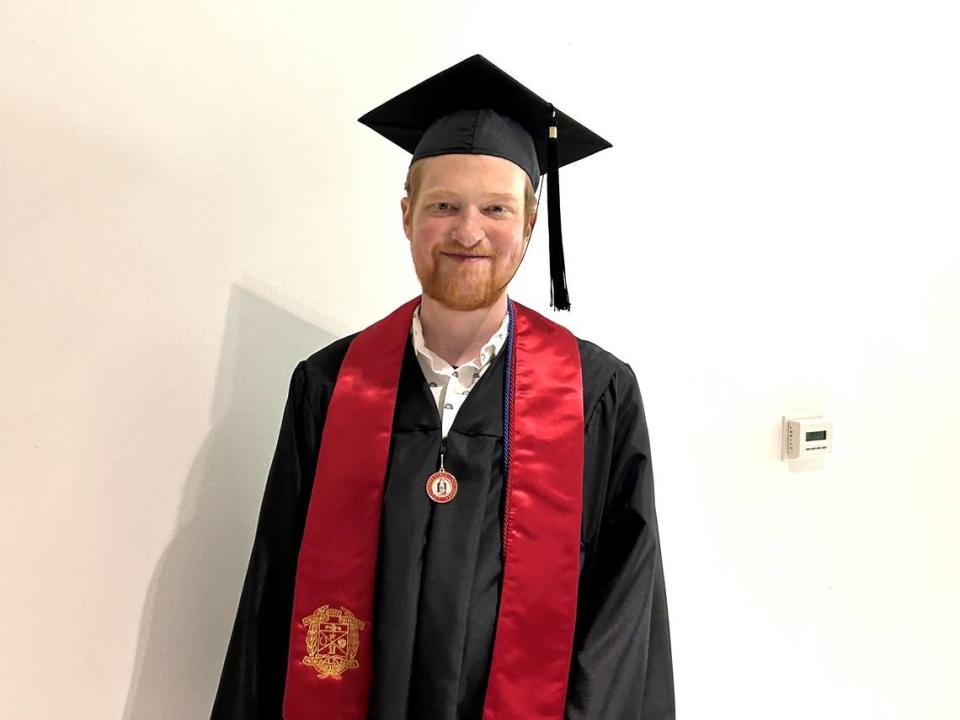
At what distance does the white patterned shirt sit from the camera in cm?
97

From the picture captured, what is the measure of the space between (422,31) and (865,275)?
0.99 meters

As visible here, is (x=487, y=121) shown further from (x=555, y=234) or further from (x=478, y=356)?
(x=478, y=356)

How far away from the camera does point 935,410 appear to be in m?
1.54

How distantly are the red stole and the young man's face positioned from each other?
140mm

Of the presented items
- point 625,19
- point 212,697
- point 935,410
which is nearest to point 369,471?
point 212,697

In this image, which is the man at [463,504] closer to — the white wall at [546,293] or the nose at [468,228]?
the nose at [468,228]

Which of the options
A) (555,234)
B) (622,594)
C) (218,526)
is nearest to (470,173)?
(555,234)

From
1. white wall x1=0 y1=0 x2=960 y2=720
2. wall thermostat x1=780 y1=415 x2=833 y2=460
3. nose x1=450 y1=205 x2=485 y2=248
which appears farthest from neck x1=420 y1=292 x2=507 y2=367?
wall thermostat x1=780 y1=415 x2=833 y2=460

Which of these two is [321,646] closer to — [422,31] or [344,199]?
[344,199]

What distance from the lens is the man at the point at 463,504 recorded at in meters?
0.90

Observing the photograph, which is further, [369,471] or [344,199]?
[344,199]

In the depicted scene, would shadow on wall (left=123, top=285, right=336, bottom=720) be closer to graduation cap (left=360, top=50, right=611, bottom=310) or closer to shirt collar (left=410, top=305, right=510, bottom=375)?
shirt collar (left=410, top=305, right=510, bottom=375)

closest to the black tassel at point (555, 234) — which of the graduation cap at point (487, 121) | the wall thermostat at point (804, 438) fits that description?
the graduation cap at point (487, 121)

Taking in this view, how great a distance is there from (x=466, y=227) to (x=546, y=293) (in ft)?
1.43
